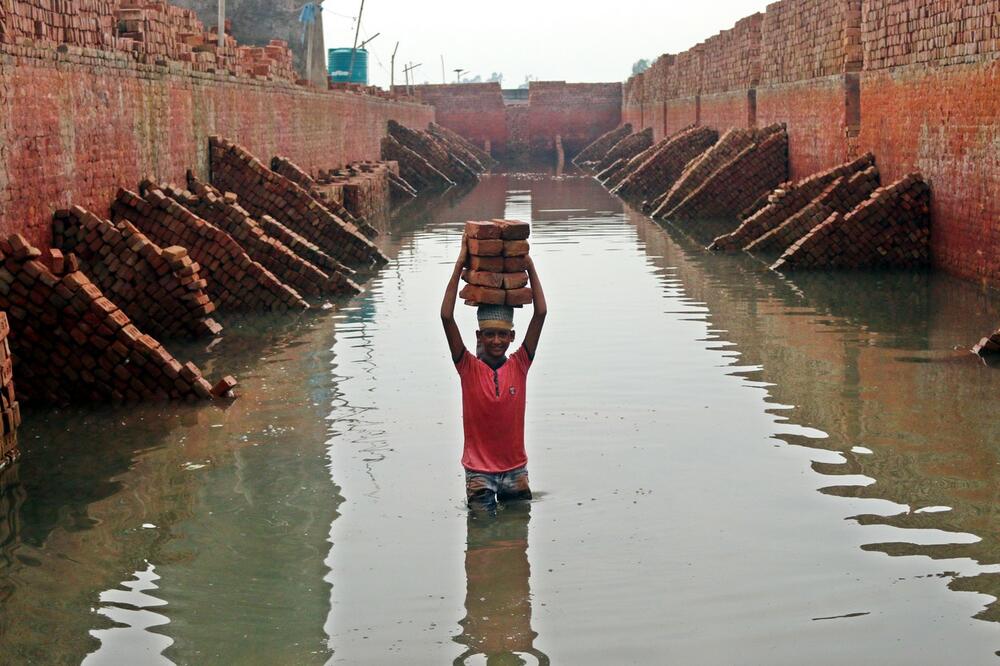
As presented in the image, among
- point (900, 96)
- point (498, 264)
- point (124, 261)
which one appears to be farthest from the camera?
point (900, 96)

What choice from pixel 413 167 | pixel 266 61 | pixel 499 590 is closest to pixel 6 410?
pixel 499 590

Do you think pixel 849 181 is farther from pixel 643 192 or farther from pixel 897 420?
pixel 643 192

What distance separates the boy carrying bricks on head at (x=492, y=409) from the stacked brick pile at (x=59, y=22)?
5.05 metres

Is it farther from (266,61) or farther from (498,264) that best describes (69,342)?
(266,61)

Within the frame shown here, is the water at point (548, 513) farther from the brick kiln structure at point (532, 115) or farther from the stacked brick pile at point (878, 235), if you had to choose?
the brick kiln structure at point (532, 115)

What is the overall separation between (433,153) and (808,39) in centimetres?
1772

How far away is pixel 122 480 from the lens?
689 centimetres

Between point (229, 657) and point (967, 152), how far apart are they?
1060 cm

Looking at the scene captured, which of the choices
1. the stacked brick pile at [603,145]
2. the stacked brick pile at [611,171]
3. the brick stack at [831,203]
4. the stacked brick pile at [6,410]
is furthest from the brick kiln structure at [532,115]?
the stacked brick pile at [6,410]

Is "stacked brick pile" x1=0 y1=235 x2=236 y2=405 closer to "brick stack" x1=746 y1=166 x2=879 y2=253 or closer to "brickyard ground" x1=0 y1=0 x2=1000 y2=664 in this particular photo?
"brickyard ground" x1=0 y1=0 x2=1000 y2=664

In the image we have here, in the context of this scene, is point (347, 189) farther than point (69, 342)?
Yes

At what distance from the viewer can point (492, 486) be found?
6266 millimetres

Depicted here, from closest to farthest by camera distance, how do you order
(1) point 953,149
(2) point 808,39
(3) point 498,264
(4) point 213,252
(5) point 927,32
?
1. (3) point 498,264
2. (4) point 213,252
3. (1) point 953,149
4. (5) point 927,32
5. (2) point 808,39

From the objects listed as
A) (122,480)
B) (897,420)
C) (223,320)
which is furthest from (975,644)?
(223,320)
